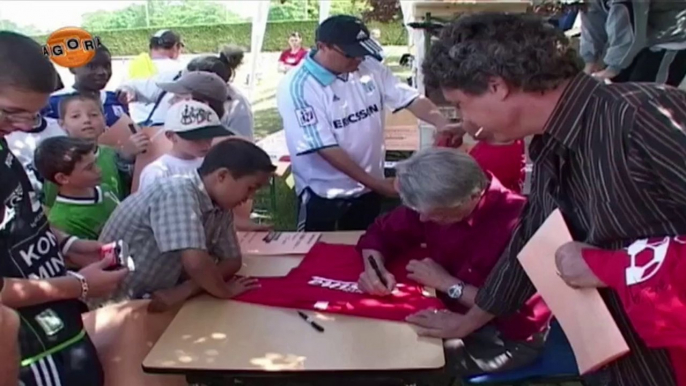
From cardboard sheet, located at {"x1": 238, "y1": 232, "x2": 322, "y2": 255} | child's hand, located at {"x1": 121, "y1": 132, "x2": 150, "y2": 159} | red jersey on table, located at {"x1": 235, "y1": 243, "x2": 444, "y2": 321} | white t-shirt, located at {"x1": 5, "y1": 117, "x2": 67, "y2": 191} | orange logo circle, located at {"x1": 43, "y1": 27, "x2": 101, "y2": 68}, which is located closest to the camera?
red jersey on table, located at {"x1": 235, "y1": 243, "x2": 444, "y2": 321}

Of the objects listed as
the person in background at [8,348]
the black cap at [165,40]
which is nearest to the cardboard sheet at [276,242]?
the person in background at [8,348]

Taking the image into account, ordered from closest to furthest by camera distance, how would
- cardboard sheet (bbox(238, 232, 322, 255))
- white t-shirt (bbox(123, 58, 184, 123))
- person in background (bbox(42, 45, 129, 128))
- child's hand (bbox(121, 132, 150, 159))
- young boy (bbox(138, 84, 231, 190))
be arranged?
cardboard sheet (bbox(238, 232, 322, 255)), young boy (bbox(138, 84, 231, 190)), child's hand (bbox(121, 132, 150, 159)), person in background (bbox(42, 45, 129, 128)), white t-shirt (bbox(123, 58, 184, 123))

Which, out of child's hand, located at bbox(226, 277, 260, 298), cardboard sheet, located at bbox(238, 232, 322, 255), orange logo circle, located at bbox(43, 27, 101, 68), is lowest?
cardboard sheet, located at bbox(238, 232, 322, 255)

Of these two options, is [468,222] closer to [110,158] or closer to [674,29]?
[110,158]

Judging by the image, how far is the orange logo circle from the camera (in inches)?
139

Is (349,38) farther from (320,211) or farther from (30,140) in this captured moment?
(30,140)

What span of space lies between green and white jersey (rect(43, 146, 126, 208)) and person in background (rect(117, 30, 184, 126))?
0.40 m

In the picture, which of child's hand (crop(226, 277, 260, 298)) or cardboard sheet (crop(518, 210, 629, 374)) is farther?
child's hand (crop(226, 277, 260, 298))

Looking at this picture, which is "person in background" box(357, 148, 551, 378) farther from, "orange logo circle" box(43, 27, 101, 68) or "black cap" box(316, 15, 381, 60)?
"orange logo circle" box(43, 27, 101, 68)

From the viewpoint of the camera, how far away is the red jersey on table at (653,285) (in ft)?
4.54

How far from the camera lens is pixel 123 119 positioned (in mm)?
4152

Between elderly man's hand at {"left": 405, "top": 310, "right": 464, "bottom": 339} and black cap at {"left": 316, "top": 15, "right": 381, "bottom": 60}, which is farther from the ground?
black cap at {"left": 316, "top": 15, "right": 381, "bottom": 60}

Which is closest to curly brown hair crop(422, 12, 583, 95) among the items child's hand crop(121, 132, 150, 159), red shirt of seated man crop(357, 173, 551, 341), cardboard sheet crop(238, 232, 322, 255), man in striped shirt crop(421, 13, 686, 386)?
man in striped shirt crop(421, 13, 686, 386)

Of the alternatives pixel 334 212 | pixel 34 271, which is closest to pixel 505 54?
pixel 34 271
